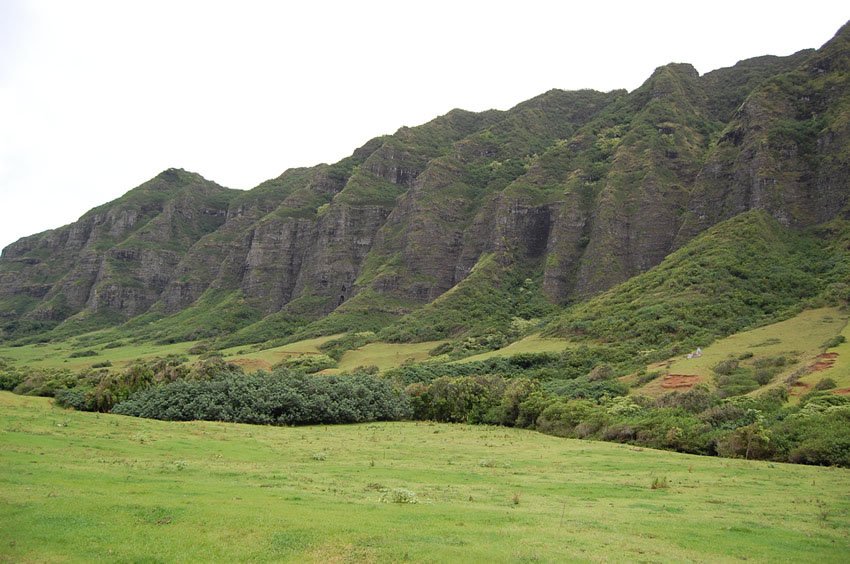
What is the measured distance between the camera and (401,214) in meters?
183

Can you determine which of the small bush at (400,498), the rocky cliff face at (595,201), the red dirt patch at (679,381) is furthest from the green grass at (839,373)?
the rocky cliff face at (595,201)

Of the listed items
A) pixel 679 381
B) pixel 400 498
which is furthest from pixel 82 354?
pixel 400 498

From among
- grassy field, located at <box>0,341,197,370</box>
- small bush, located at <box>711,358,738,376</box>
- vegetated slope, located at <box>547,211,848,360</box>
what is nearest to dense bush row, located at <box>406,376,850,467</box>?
small bush, located at <box>711,358,738,376</box>

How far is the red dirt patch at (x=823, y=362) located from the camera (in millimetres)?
46938

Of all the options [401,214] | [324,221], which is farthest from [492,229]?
[324,221]

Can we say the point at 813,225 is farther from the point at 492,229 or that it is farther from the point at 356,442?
the point at 356,442

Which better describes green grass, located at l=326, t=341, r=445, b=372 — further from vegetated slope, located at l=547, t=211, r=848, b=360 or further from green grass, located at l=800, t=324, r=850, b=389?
green grass, located at l=800, t=324, r=850, b=389

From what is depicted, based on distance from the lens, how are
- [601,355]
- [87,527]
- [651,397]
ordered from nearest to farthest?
[87,527] < [651,397] < [601,355]

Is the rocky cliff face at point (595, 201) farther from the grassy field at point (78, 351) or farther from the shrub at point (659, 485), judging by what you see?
the shrub at point (659, 485)

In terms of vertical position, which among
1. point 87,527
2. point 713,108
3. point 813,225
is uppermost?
point 713,108

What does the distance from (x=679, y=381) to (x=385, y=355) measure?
6188 centimetres

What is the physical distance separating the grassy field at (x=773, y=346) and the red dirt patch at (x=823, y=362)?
646 mm

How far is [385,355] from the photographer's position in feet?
360

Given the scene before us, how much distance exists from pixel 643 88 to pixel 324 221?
110m
